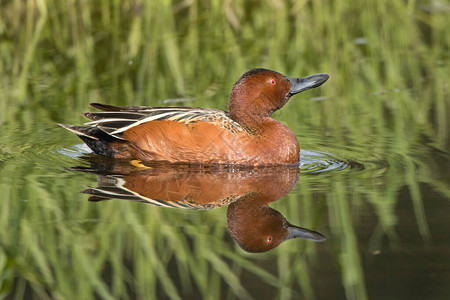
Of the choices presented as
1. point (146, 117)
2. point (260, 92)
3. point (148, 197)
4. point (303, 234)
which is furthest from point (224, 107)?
point (303, 234)

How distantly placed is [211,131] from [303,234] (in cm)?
223

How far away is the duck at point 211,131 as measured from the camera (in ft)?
24.9

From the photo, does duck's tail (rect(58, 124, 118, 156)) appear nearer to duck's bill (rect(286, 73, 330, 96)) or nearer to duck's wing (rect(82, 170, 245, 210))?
duck's wing (rect(82, 170, 245, 210))

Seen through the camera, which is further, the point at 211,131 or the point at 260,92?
the point at 260,92

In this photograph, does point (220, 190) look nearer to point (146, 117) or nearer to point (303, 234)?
point (303, 234)

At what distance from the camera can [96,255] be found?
5332 millimetres

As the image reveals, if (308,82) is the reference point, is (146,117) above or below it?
below

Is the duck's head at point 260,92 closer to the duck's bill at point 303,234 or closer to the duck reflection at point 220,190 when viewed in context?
the duck reflection at point 220,190

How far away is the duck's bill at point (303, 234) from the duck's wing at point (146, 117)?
210cm

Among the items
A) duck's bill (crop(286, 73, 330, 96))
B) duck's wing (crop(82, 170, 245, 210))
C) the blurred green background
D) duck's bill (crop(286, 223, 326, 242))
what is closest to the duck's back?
the blurred green background

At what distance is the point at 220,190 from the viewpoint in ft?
22.3

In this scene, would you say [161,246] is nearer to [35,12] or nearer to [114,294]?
[114,294]

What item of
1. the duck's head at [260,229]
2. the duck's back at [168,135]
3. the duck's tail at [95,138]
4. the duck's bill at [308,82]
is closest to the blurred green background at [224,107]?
the duck's head at [260,229]

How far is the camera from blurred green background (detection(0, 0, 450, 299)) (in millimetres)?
5062
